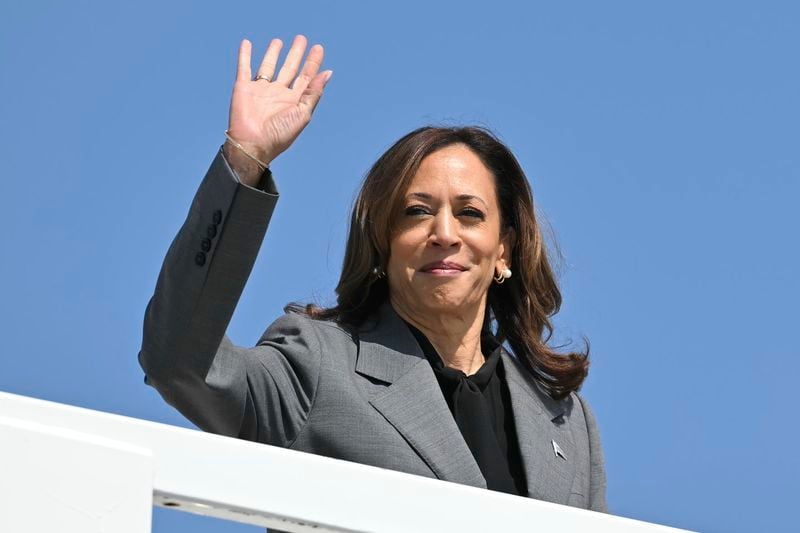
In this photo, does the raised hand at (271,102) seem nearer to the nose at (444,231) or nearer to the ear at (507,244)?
the nose at (444,231)

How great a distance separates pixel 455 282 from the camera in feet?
14.2

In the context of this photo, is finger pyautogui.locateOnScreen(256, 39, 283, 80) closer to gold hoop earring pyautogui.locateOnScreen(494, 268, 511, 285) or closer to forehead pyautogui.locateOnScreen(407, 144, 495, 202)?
forehead pyautogui.locateOnScreen(407, 144, 495, 202)

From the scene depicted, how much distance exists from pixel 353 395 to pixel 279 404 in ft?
0.84

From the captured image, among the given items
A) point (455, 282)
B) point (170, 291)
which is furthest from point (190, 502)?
Result: point (455, 282)

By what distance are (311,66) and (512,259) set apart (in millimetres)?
1433

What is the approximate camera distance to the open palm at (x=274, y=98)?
128 inches

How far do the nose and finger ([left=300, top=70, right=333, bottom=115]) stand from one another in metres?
0.85

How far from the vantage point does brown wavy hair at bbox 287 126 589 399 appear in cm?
440

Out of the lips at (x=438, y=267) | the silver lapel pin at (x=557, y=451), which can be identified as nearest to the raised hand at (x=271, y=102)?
the lips at (x=438, y=267)

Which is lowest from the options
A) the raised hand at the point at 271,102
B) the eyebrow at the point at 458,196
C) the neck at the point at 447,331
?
the neck at the point at 447,331

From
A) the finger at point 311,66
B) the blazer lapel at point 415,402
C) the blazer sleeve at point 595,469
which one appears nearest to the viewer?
the finger at point 311,66

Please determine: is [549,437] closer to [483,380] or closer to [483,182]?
[483,380]

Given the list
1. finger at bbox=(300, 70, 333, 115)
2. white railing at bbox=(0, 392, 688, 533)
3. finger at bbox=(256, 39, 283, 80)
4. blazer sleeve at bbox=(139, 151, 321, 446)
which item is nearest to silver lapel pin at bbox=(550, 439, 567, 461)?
blazer sleeve at bbox=(139, 151, 321, 446)

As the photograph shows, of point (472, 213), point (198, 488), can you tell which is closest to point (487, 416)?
point (472, 213)
